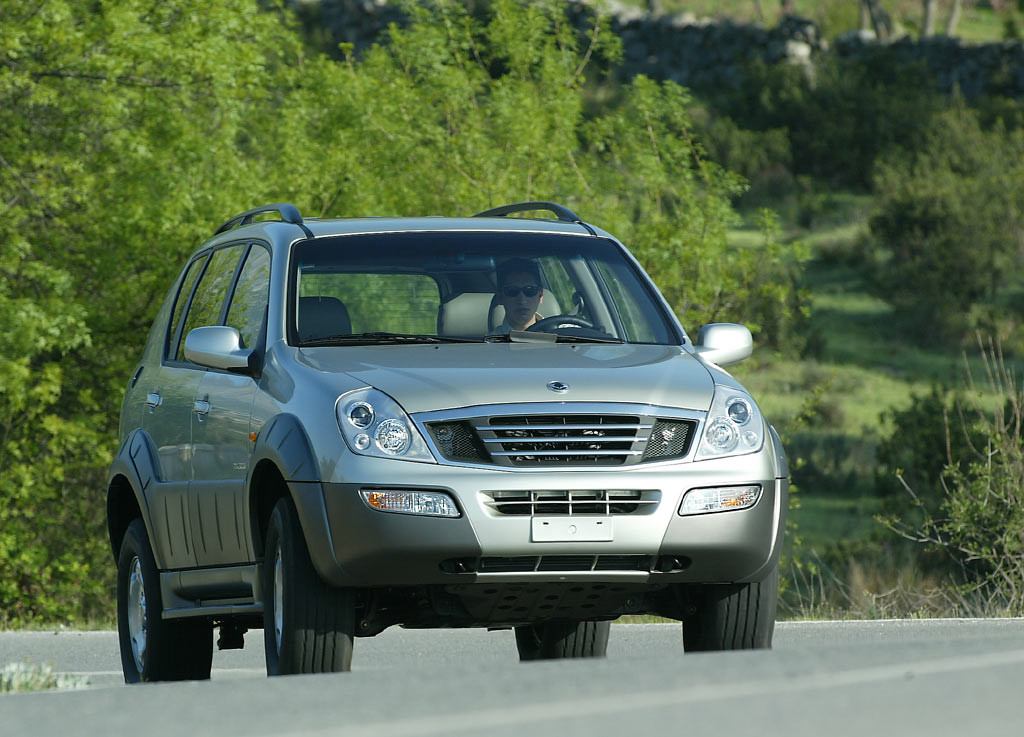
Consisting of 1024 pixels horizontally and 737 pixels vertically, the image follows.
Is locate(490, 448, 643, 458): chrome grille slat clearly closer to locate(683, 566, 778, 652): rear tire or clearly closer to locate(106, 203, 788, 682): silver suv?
locate(106, 203, 788, 682): silver suv

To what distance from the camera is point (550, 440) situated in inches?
253

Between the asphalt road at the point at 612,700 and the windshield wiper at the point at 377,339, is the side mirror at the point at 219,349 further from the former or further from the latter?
the asphalt road at the point at 612,700

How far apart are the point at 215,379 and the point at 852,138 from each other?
53313 mm

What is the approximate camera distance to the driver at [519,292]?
7.75 metres

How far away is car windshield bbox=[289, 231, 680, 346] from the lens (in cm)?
750

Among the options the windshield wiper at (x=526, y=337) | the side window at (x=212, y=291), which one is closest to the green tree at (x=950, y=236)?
the side window at (x=212, y=291)

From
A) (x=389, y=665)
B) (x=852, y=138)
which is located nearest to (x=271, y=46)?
(x=389, y=665)

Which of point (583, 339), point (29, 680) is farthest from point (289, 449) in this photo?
point (583, 339)

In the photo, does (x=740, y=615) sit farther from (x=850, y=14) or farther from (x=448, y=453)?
(x=850, y=14)

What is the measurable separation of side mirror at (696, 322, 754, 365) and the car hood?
234 millimetres

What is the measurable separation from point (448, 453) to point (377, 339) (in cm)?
112

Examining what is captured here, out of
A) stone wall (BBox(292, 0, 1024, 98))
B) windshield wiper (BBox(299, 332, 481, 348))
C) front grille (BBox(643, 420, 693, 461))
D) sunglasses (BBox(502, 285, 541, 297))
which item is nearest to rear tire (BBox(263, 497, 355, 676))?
windshield wiper (BBox(299, 332, 481, 348))

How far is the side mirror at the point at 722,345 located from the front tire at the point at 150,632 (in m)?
2.64

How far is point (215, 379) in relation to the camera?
779 cm
